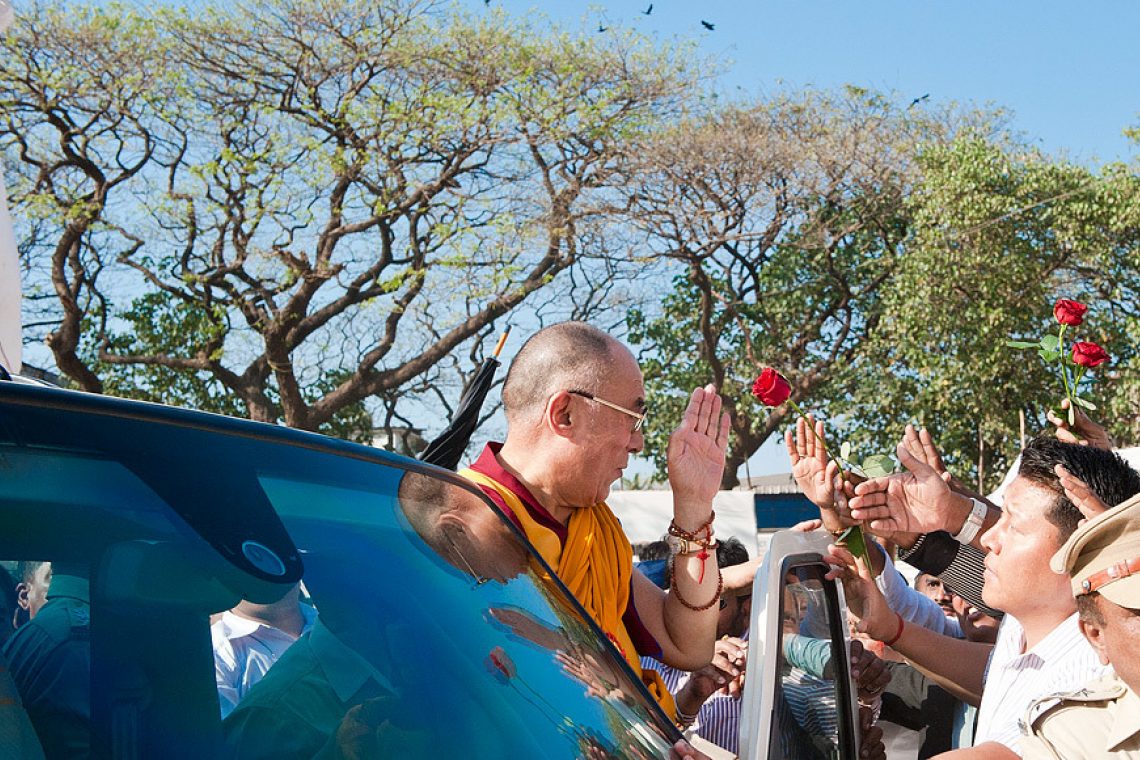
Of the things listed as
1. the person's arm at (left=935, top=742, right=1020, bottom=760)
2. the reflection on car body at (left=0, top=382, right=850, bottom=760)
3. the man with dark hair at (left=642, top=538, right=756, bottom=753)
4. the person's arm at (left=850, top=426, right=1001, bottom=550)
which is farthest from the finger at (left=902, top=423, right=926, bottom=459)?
the reflection on car body at (left=0, top=382, right=850, bottom=760)

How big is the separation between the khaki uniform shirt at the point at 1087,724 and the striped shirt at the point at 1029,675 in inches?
14.1

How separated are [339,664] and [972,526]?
2.53 meters

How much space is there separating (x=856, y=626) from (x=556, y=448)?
1032 mm

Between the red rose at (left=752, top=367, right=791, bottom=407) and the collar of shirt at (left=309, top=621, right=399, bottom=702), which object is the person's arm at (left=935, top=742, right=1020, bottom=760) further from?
the collar of shirt at (left=309, top=621, right=399, bottom=702)

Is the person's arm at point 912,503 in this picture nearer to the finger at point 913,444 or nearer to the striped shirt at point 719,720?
the finger at point 913,444

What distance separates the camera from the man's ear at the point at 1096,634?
215 centimetres

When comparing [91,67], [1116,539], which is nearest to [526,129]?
[91,67]

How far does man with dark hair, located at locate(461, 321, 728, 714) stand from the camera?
296cm

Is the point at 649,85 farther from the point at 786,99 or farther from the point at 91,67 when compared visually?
the point at 91,67

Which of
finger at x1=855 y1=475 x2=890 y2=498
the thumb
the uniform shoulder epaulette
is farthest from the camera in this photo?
the thumb

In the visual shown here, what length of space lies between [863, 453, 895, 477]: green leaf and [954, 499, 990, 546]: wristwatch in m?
0.29

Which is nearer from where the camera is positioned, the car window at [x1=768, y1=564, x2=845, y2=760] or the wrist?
the car window at [x1=768, y1=564, x2=845, y2=760]

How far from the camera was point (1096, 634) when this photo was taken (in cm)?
221

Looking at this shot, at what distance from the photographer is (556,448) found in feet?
9.86
